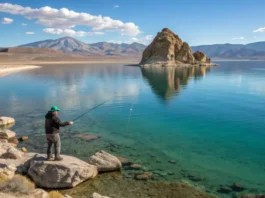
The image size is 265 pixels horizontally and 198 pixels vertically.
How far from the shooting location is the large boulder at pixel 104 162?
15.4 metres

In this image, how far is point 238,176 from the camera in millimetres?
15859

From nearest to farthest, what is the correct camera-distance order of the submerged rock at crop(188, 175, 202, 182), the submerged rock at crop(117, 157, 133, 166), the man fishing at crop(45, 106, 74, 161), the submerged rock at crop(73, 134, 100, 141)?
the man fishing at crop(45, 106, 74, 161) < the submerged rock at crop(188, 175, 202, 182) < the submerged rock at crop(117, 157, 133, 166) < the submerged rock at crop(73, 134, 100, 141)

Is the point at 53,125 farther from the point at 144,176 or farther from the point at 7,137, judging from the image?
the point at 7,137

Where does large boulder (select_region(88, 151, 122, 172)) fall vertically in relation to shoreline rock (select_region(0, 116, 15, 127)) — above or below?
below

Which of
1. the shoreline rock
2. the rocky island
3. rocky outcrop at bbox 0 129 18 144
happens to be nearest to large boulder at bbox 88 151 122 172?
rocky outcrop at bbox 0 129 18 144

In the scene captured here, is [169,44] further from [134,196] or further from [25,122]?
[134,196]

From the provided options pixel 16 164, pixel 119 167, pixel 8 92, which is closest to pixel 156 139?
pixel 119 167

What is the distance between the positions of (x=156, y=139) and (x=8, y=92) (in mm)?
34101

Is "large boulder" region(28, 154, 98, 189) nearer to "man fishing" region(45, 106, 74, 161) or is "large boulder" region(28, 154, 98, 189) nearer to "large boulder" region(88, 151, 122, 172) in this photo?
"man fishing" region(45, 106, 74, 161)

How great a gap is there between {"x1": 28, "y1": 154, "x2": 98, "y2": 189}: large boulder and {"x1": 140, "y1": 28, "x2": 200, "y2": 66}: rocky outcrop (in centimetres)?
12156

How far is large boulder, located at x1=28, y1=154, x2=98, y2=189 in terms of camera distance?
13.4m

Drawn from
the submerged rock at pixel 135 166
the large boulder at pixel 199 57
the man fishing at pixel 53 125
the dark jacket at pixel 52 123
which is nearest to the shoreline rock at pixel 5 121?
the man fishing at pixel 53 125

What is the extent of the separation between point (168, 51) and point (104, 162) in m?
123

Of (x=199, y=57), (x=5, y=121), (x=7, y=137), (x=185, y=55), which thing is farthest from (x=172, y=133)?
(x=199, y=57)
